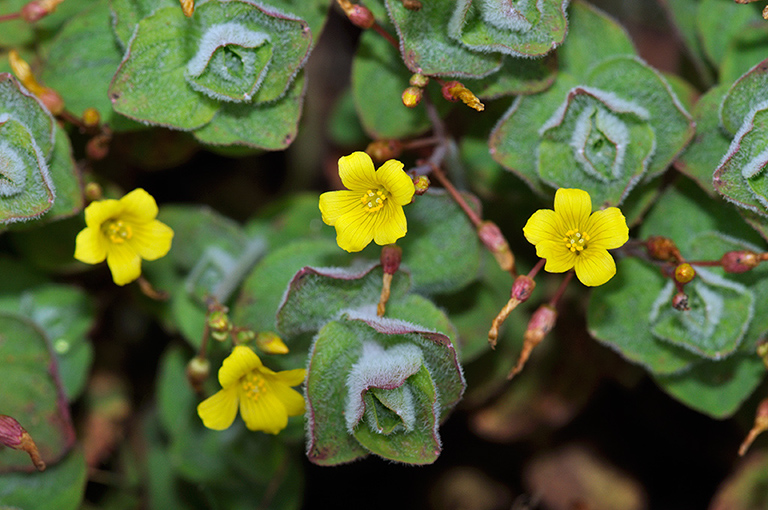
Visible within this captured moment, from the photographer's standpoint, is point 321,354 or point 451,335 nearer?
point 321,354

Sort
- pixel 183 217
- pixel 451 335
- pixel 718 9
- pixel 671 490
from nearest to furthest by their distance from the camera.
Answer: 1. pixel 451 335
2. pixel 718 9
3. pixel 183 217
4. pixel 671 490

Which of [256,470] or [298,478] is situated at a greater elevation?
[256,470]

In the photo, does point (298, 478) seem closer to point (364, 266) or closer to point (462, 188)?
point (364, 266)

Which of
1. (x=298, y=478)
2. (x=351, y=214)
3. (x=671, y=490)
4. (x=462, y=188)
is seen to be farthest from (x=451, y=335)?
(x=671, y=490)

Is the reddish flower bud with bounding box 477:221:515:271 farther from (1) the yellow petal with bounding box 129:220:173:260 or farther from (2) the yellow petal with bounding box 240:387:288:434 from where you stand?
(1) the yellow petal with bounding box 129:220:173:260

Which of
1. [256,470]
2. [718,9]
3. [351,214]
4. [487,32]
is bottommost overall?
[256,470]

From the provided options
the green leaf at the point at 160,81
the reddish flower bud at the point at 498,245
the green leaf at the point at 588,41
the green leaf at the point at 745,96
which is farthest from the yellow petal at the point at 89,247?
the green leaf at the point at 745,96

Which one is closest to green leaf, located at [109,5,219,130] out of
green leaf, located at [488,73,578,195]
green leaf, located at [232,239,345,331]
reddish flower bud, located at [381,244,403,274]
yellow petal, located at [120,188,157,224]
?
yellow petal, located at [120,188,157,224]
